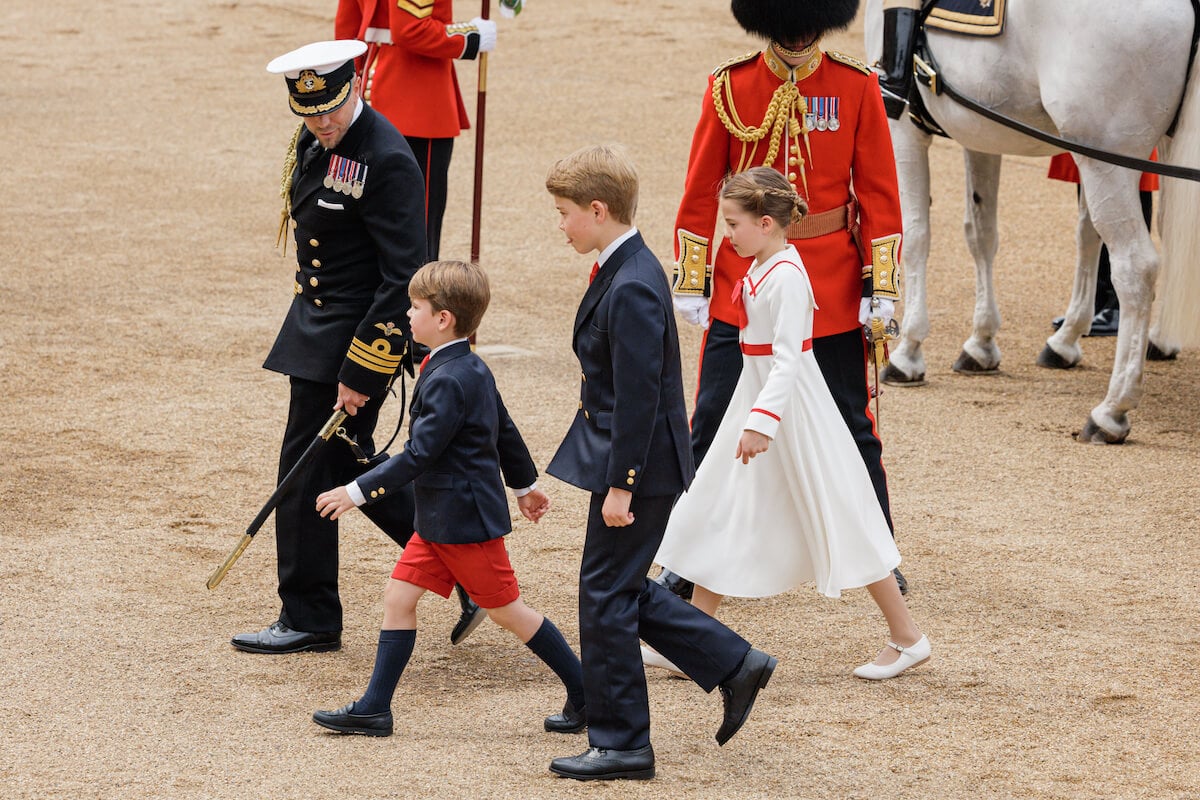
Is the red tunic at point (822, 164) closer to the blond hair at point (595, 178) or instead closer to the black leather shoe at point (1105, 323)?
the blond hair at point (595, 178)

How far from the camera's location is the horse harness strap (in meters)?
5.63

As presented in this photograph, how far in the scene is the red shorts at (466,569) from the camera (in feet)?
12.1

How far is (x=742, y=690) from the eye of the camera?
11.8ft

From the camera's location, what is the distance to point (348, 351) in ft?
13.4

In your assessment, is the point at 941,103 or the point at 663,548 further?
the point at 941,103

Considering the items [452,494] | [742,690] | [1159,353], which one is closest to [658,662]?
[742,690]

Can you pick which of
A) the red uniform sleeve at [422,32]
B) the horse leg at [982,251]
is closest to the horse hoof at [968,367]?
the horse leg at [982,251]

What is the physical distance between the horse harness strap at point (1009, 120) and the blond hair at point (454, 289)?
2863 millimetres

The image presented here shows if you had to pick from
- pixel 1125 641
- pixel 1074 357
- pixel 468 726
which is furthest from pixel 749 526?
pixel 1074 357

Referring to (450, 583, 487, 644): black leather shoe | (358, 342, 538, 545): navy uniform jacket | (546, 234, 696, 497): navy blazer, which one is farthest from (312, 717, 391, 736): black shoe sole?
(546, 234, 696, 497): navy blazer

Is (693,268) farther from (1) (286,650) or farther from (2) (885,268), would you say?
(1) (286,650)

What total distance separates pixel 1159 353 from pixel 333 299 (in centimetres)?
439

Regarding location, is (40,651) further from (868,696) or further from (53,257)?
(53,257)

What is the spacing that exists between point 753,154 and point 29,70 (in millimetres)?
10833
